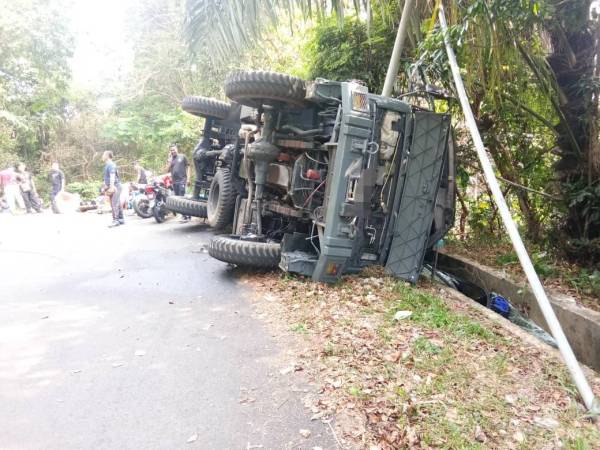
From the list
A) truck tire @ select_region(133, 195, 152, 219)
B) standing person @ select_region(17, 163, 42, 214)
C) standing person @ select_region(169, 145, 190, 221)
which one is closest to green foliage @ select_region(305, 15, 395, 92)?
standing person @ select_region(169, 145, 190, 221)

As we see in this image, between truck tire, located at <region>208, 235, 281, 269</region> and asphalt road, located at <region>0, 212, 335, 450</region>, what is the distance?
14.7 inches

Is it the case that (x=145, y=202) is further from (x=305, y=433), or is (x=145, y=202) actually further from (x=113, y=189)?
(x=305, y=433)

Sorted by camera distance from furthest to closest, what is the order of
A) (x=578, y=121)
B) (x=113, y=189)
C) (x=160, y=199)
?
(x=160, y=199), (x=113, y=189), (x=578, y=121)

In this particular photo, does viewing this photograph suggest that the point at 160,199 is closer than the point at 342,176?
No

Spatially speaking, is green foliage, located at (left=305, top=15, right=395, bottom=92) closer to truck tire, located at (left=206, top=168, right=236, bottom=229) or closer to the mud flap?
truck tire, located at (left=206, top=168, right=236, bottom=229)

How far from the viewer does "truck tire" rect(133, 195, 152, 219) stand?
38.0ft

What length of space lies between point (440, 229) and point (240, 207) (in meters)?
3.33

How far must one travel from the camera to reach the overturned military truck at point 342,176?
5.17 metres

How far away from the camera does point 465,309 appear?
16.8 feet

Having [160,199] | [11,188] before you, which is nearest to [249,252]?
[160,199]

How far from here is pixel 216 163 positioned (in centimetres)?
955

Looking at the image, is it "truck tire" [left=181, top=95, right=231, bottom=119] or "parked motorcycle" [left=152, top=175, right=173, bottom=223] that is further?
"parked motorcycle" [left=152, top=175, right=173, bottom=223]

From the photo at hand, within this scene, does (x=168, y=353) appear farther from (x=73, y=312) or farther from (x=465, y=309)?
(x=465, y=309)

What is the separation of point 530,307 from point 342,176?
3057 millimetres
